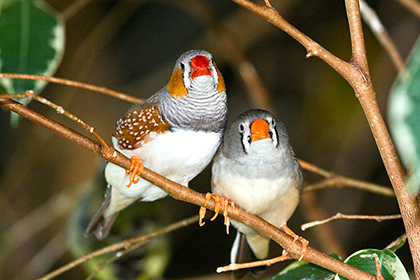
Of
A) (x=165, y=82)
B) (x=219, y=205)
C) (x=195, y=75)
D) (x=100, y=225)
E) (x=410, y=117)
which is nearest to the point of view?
(x=410, y=117)

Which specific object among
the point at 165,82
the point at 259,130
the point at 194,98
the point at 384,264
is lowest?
the point at 384,264

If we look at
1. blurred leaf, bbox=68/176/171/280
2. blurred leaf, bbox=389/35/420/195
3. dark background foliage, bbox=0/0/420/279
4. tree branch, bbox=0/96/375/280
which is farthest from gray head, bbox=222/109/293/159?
dark background foliage, bbox=0/0/420/279

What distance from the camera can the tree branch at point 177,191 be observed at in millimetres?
1135

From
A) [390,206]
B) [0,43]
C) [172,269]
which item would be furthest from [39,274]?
[390,206]

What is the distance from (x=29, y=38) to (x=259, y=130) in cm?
74

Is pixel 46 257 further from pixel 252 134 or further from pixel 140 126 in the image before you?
pixel 252 134

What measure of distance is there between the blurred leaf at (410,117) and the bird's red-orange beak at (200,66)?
883mm

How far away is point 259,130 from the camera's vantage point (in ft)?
5.03

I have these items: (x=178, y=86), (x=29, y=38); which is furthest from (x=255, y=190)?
(x=29, y=38)

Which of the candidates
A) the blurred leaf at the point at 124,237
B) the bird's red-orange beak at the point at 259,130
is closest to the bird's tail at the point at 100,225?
the blurred leaf at the point at 124,237

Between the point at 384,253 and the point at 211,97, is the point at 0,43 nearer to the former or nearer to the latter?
the point at 211,97

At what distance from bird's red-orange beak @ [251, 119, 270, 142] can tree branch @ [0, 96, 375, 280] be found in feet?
0.85

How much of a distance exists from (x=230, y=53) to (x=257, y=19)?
548mm

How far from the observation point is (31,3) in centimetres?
161
